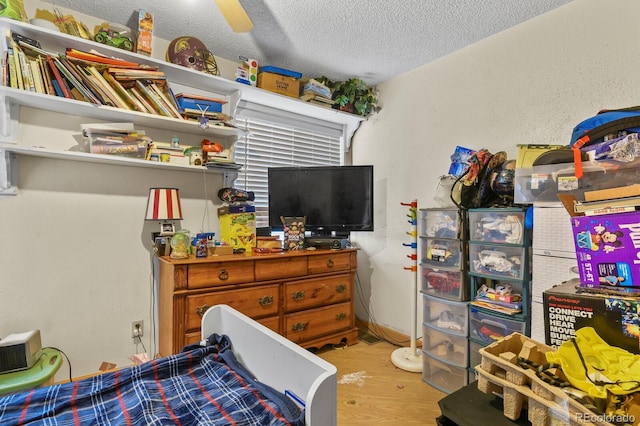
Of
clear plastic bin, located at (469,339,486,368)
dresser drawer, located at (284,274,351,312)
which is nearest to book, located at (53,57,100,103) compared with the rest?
dresser drawer, located at (284,274,351,312)

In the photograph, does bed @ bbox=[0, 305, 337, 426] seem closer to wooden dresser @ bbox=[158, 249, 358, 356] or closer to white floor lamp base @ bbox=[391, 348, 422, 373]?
wooden dresser @ bbox=[158, 249, 358, 356]

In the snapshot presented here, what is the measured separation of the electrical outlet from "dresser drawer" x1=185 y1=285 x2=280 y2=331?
21.1 inches

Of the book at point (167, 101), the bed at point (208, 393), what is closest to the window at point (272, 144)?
the book at point (167, 101)

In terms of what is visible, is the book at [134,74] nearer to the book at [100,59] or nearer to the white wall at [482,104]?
the book at [100,59]

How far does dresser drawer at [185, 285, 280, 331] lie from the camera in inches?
76.5

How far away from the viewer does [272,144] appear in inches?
117

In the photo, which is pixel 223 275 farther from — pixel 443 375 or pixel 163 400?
pixel 443 375

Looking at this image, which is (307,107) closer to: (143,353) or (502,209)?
(502,209)

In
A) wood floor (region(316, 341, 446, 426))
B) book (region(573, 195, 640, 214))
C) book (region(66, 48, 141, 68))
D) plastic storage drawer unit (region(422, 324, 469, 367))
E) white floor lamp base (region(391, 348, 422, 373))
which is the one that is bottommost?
wood floor (region(316, 341, 446, 426))

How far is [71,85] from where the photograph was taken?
1.84 m

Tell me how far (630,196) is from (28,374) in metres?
2.41

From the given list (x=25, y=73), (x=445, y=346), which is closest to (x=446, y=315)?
(x=445, y=346)

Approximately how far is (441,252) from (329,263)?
0.86 m

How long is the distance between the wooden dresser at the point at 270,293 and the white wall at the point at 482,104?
1.66ft
